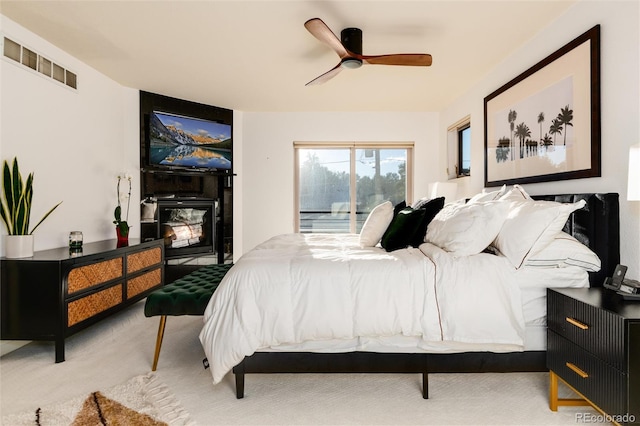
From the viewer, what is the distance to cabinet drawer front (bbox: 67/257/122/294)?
102 inches

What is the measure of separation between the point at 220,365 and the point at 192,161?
3.49 metres

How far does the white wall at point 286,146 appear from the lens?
5.40 metres

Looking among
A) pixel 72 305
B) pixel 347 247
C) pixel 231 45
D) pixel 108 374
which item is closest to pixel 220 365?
pixel 108 374

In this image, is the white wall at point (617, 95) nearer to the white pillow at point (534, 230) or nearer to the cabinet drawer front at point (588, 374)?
the white pillow at point (534, 230)

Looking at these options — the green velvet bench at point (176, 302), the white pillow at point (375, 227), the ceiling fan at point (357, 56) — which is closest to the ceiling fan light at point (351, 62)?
the ceiling fan at point (357, 56)

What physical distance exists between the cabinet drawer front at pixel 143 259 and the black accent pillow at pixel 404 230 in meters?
2.30

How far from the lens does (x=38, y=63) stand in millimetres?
2920

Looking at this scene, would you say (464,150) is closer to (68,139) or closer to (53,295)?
(68,139)

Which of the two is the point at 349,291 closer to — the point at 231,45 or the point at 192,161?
the point at 231,45

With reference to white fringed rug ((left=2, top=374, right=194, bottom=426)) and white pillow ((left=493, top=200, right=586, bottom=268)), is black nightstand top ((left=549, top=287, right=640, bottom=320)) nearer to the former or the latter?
white pillow ((left=493, top=200, right=586, bottom=268))

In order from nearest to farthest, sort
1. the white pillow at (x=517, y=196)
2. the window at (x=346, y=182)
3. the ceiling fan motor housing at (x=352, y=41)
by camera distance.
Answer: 1. the white pillow at (x=517, y=196)
2. the ceiling fan motor housing at (x=352, y=41)
3. the window at (x=346, y=182)

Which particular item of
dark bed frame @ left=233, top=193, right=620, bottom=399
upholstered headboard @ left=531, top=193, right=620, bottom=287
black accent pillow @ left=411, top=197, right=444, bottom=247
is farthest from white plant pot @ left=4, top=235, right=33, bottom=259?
upholstered headboard @ left=531, top=193, right=620, bottom=287

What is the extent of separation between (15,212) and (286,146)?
347 centimetres

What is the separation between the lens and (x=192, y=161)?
4758 mm
